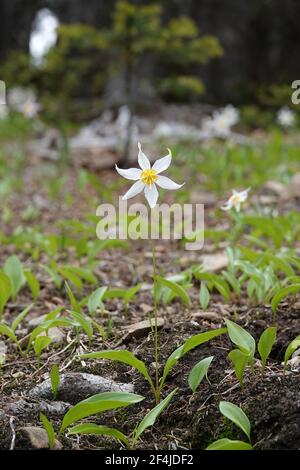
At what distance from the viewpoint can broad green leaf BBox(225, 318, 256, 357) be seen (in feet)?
5.19

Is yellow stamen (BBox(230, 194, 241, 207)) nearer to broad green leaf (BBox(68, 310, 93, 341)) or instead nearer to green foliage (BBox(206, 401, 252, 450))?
broad green leaf (BBox(68, 310, 93, 341))

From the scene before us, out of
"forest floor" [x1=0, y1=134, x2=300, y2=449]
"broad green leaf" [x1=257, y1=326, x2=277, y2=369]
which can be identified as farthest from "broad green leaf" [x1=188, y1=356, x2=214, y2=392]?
"broad green leaf" [x1=257, y1=326, x2=277, y2=369]

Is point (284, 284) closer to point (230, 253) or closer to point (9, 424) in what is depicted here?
point (230, 253)

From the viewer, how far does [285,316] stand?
209cm

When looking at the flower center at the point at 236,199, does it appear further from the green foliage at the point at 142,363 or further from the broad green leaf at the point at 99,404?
the broad green leaf at the point at 99,404

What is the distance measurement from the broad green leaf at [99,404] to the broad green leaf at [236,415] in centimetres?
20

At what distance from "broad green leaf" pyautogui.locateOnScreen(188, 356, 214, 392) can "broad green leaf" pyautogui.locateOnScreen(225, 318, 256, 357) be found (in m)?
0.08

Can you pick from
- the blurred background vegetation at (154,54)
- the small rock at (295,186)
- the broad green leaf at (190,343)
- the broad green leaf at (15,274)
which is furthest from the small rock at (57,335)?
the blurred background vegetation at (154,54)

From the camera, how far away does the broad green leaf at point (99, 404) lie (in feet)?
4.61

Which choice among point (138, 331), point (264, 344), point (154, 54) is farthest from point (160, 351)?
point (154, 54)

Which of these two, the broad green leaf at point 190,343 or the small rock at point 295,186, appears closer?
the broad green leaf at point 190,343

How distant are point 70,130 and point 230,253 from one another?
6.48 m

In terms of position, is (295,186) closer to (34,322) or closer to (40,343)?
(34,322)

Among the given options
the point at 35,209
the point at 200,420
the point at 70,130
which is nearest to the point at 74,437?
the point at 200,420
